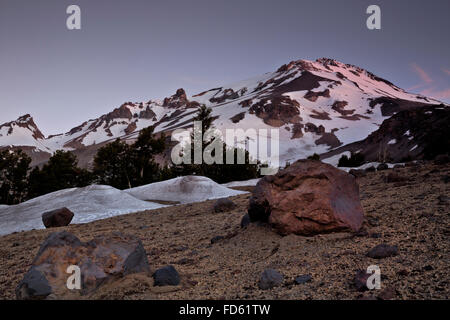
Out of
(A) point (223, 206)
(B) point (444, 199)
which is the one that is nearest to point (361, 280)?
(B) point (444, 199)

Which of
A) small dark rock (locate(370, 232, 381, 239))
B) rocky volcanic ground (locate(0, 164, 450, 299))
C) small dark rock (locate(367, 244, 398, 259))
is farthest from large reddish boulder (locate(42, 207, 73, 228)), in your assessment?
small dark rock (locate(367, 244, 398, 259))

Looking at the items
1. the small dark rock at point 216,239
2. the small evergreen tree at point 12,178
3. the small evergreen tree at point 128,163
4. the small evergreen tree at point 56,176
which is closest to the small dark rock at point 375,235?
the small dark rock at point 216,239

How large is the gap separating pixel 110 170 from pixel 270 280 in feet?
148

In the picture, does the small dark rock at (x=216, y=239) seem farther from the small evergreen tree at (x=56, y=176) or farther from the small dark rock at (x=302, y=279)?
the small evergreen tree at (x=56, y=176)

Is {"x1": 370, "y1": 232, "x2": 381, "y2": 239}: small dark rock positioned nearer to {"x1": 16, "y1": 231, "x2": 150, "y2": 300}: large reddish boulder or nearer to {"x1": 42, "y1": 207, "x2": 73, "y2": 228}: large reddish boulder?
{"x1": 16, "y1": 231, "x2": 150, "y2": 300}: large reddish boulder

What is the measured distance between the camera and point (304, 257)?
5.25 meters

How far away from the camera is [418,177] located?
11359 millimetres

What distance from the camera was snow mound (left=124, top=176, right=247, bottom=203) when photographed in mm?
21562

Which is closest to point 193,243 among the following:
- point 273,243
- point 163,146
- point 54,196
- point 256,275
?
point 273,243

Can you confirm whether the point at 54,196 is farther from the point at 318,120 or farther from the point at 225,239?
the point at 318,120

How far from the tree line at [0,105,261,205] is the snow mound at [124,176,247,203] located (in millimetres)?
17957

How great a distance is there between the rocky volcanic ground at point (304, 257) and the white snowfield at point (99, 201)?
602 cm

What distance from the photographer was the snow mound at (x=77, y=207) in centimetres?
1505

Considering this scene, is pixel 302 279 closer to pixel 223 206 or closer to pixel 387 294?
pixel 387 294
